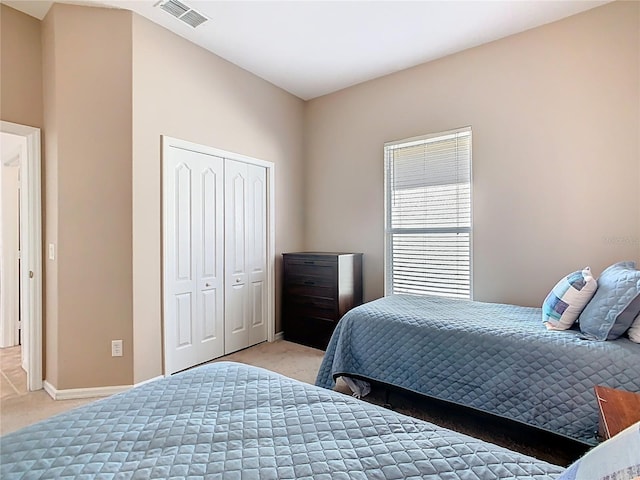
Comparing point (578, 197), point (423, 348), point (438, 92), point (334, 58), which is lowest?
point (423, 348)

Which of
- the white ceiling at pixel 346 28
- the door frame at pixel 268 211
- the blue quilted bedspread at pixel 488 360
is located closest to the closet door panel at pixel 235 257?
the door frame at pixel 268 211

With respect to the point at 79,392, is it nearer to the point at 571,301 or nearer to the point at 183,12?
the point at 183,12

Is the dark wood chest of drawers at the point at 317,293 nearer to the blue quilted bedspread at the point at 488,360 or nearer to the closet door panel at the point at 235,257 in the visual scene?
the closet door panel at the point at 235,257

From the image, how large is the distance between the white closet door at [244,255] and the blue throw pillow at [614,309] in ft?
9.65

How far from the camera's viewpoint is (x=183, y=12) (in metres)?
2.67

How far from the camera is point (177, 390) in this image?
126 centimetres

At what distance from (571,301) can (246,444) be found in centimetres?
205

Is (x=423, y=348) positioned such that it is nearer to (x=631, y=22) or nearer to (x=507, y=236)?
(x=507, y=236)

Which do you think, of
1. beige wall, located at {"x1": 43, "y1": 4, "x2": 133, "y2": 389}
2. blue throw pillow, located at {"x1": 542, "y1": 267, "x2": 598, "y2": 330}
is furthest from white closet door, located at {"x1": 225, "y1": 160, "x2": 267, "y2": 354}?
blue throw pillow, located at {"x1": 542, "y1": 267, "x2": 598, "y2": 330}


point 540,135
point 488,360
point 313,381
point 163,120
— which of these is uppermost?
point 163,120

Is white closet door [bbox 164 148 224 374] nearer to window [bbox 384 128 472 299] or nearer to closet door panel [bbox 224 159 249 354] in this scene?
closet door panel [bbox 224 159 249 354]

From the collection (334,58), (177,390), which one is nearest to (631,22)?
(334,58)

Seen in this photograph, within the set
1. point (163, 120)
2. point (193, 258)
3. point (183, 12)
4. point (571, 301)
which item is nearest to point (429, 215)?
point (571, 301)

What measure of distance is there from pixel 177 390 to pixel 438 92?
11.2 ft
